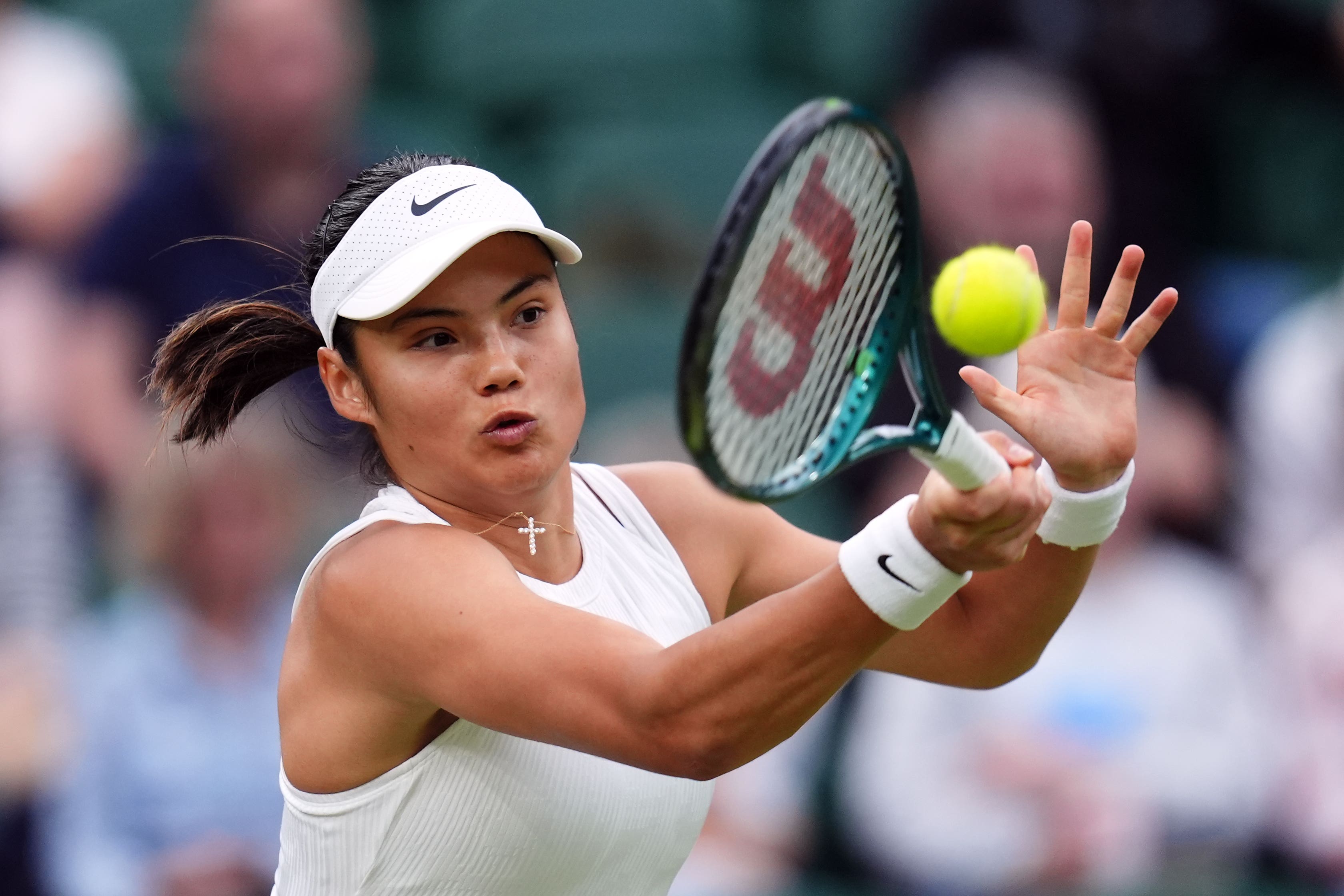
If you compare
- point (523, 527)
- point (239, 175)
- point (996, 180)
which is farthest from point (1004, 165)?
point (523, 527)

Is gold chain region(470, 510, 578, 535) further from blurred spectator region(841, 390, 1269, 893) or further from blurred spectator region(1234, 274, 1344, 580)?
blurred spectator region(1234, 274, 1344, 580)

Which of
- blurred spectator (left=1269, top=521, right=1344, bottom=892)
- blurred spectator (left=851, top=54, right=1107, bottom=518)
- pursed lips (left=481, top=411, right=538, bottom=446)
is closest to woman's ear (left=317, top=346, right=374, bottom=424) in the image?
pursed lips (left=481, top=411, right=538, bottom=446)

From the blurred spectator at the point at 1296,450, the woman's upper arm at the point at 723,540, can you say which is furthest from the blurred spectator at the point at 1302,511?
the woman's upper arm at the point at 723,540

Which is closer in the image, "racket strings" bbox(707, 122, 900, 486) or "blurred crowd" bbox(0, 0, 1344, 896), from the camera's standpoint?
"racket strings" bbox(707, 122, 900, 486)

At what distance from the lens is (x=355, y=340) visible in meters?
2.44

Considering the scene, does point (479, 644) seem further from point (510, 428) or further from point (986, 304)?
point (986, 304)

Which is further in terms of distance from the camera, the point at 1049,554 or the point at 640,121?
the point at 640,121

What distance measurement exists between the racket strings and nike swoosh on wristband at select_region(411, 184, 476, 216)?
0.54 m

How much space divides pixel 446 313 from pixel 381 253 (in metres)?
0.12

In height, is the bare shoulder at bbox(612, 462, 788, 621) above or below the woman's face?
below

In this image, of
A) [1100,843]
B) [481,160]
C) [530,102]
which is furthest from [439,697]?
[530,102]

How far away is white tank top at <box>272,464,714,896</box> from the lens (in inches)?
93.9

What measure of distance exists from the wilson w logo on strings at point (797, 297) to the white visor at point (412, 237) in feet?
1.22

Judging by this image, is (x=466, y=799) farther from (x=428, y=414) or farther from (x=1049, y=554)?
(x=1049, y=554)
